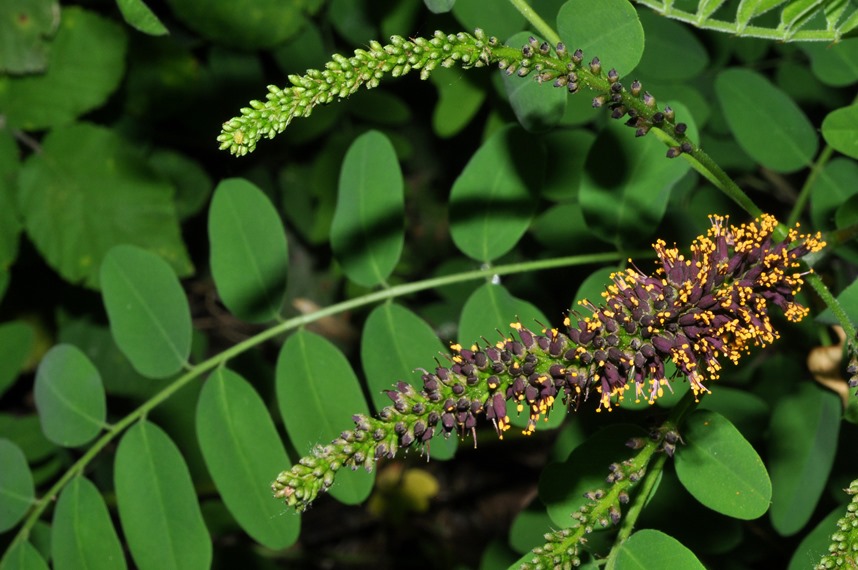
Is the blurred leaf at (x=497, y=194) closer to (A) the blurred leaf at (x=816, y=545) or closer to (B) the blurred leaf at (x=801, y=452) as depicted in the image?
(B) the blurred leaf at (x=801, y=452)

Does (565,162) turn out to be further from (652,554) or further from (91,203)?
(91,203)

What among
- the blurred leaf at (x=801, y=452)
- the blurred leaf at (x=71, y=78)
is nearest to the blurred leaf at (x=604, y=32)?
the blurred leaf at (x=801, y=452)

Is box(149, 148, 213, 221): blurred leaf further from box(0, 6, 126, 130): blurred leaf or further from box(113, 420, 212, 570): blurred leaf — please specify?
box(113, 420, 212, 570): blurred leaf

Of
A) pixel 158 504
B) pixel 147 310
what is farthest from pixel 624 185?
pixel 158 504

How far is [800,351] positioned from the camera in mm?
2490

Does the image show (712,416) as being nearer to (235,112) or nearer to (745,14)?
(745,14)

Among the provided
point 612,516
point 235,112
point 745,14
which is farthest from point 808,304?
point 235,112

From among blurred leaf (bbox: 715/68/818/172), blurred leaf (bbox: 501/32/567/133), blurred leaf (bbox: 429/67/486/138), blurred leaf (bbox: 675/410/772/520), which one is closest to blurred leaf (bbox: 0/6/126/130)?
blurred leaf (bbox: 429/67/486/138)

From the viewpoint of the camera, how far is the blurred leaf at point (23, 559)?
213 cm

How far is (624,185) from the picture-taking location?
7.13 ft

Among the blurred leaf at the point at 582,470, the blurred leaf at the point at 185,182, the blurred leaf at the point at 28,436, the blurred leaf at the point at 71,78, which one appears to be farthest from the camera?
the blurred leaf at the point at 185,182

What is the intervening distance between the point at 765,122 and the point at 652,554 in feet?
4.56

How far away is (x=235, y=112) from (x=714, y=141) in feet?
5.54

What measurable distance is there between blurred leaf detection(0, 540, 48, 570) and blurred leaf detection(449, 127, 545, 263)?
1.30m
